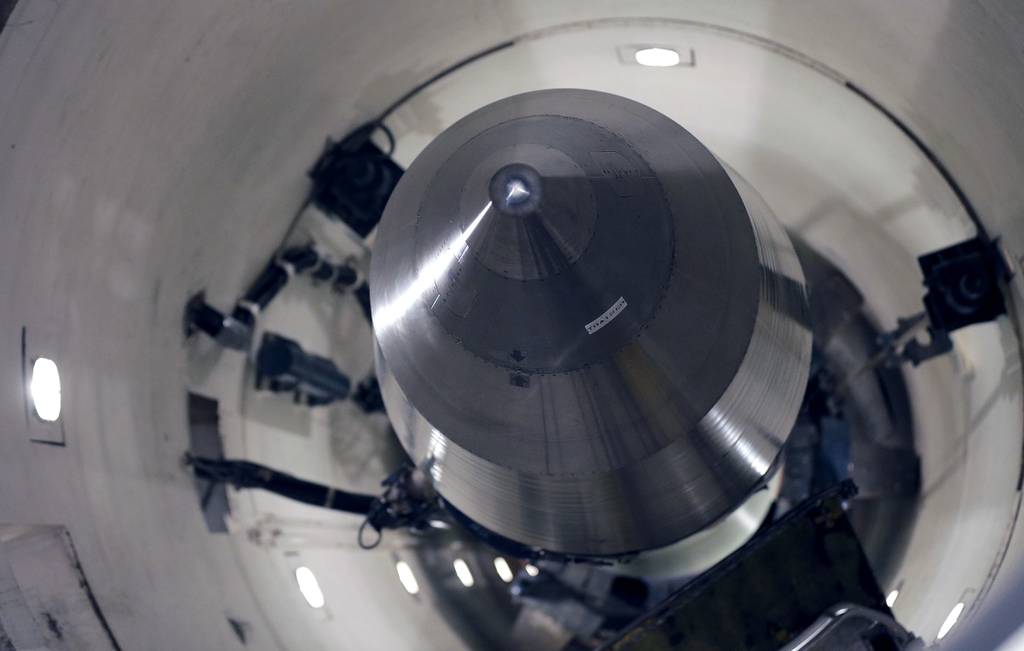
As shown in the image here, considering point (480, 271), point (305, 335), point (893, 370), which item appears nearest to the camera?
point (480, 271)

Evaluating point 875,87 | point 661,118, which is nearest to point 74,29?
point 661,118

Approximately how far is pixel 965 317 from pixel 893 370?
49.7 inches

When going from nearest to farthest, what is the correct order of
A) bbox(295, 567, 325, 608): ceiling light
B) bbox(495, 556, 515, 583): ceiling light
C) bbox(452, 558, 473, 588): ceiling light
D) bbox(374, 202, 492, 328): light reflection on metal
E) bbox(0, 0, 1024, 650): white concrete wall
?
bbox(374, 202, 492, 328): light reflection on metal → bbox(0, 0, 1024, 650): white concrete wall → bbox(295, 567, 325, 608): ceiling light → bbox(452, 558, 473, 588): ceiling light → bbox(495, 556, 515, 583): ceiling light

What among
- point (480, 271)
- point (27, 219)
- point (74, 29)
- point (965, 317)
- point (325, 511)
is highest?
point (74, 29)

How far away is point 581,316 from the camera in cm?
248

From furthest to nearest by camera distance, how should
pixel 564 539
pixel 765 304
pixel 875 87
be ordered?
pixel 875 87, pixel 564 539, pixel 765 304

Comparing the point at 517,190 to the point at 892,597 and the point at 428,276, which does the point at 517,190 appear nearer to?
the point at 428,276

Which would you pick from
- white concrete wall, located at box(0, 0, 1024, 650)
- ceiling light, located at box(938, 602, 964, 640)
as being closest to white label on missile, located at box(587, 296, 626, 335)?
white concrete wall, located at box(0, 0, 1024, 650)

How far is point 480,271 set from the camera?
2.52 metres

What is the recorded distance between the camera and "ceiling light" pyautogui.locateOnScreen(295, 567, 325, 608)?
12.7 feet

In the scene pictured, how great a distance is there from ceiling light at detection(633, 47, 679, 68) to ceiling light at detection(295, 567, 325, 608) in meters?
2.78

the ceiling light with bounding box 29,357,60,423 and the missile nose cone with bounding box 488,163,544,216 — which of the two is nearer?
the missile nose cone with bounding box 488,163,544,216

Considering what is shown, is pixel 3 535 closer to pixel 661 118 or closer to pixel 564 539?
pixel 564 539

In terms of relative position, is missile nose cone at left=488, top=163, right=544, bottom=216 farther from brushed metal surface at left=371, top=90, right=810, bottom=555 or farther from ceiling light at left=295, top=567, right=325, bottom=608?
ceiling light at left=295, top=567, right=325, bottom=608
